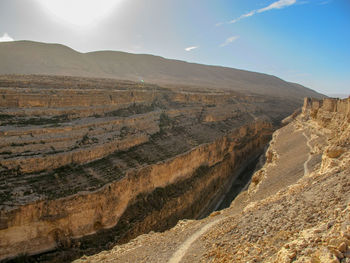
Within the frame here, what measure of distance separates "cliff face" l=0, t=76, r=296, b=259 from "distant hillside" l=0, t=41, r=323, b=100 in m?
45.3

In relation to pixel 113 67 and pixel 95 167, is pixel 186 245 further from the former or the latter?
pixel 113 67

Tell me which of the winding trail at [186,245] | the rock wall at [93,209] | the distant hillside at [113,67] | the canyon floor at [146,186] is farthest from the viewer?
the distant hillside at [113,67]

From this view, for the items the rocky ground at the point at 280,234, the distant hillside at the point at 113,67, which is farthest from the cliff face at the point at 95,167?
the distant hillside at the point at 113,67

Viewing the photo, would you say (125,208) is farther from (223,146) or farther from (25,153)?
(223,146)

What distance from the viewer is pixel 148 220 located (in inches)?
730

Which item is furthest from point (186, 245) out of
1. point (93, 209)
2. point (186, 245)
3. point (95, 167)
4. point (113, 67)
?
point (113, 67)

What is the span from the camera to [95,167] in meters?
17.4

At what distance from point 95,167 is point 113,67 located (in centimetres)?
8163

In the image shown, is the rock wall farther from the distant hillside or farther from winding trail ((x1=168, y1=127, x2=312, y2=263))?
the distant hillside

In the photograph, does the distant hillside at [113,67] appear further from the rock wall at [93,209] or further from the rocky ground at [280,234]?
the rocky ground at [280,234]

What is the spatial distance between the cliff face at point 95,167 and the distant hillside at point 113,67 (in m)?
45.3

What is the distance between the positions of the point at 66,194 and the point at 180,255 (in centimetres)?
773

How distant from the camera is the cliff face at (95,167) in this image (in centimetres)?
1370

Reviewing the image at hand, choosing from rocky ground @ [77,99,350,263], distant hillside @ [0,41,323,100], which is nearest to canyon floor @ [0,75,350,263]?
rocky ground @ [77,99,350,263]
